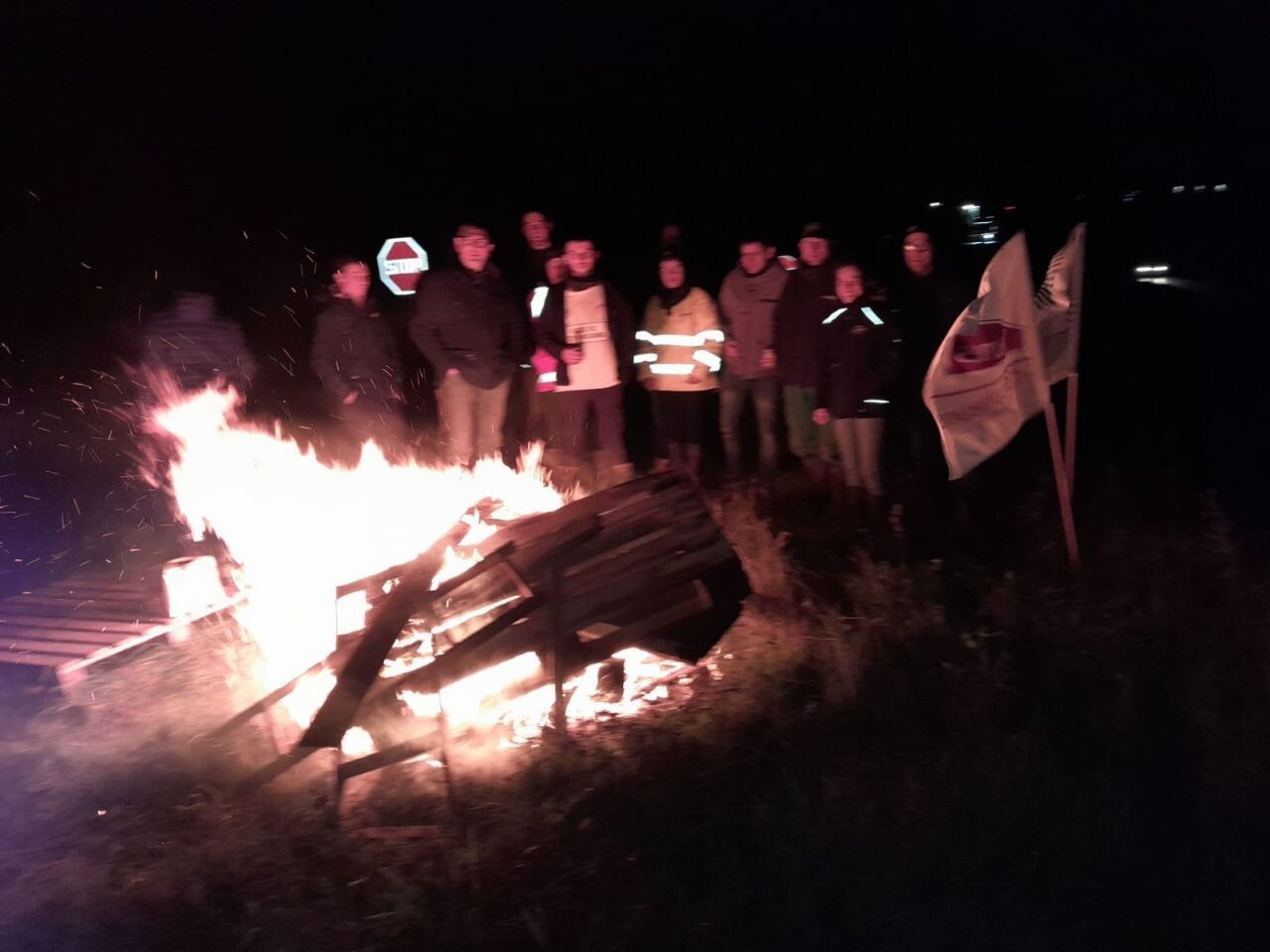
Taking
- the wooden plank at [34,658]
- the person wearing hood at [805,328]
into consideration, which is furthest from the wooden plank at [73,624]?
the person wearing hood at [805,328]

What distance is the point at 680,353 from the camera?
8141mm

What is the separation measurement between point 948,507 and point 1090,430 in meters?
3.73

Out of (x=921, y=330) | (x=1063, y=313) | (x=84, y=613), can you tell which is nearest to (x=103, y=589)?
(x=84, y=613)

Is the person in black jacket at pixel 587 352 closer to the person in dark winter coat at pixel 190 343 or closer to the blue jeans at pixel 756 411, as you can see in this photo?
the blue jeans at pixel 756 411

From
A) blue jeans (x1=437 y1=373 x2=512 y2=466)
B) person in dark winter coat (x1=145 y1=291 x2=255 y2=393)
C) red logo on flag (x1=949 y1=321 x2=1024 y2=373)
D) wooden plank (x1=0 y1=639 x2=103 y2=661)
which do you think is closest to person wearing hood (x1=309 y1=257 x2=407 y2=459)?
blue jeans (x1=437 y1=373 x2=512 y2=466)

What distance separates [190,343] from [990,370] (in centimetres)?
566

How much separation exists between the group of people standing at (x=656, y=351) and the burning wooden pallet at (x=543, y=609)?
78.9 inches

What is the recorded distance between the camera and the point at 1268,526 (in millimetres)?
6727

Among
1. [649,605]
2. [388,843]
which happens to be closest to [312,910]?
[388,843]

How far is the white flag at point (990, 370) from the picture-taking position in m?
5.66

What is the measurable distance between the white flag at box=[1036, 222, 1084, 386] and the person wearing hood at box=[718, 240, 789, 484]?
7.72 ft

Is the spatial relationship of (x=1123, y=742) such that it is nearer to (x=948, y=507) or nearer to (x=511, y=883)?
(x=511, y=883)

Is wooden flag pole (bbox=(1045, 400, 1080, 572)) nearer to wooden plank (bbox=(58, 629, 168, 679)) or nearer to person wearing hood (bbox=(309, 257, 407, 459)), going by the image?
person wearing hood (bbox=(309, 257, 407, 459))

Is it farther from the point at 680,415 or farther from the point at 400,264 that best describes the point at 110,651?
the point at 400,264
